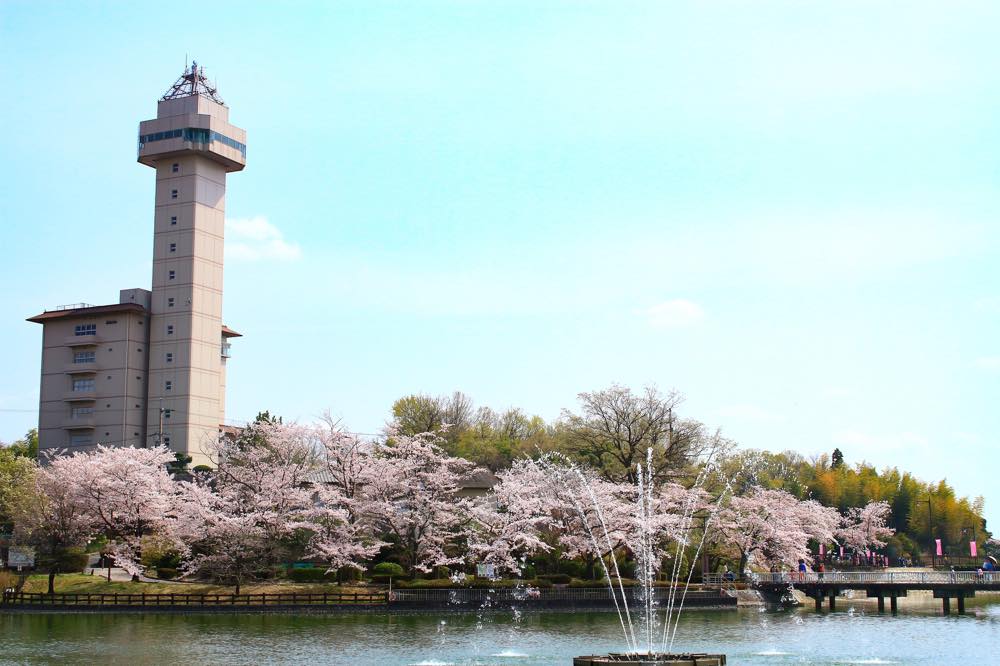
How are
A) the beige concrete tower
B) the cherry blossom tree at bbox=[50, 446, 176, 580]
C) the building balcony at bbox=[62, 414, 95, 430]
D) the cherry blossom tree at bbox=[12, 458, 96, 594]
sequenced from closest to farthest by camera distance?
the cherry blossom tree at bbox=[12, 458, 96, 594] → the cherry blossom tree at bbox=[50, 446, 176, 580] → the beige concrete tower → the building balcony at bbox=[62, 414, 95, 430]

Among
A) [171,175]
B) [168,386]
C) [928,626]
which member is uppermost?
[171,175]

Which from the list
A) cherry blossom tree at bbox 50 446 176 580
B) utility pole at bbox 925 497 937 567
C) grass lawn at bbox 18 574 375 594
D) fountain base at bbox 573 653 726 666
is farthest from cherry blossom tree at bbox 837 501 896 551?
fountain base at bbox 573 653 726 666

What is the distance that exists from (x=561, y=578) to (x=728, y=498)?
14036mm

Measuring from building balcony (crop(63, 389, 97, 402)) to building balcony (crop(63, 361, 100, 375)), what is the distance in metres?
1.85

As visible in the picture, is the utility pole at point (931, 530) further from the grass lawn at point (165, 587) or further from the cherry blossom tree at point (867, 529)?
the grass lawn at point (165, 587)

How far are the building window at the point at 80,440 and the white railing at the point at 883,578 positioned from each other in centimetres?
6466

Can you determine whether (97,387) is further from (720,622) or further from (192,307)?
(720,622)

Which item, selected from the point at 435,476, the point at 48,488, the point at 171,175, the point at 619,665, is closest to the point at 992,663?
the point at 619,665

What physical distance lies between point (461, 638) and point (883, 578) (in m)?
32.5

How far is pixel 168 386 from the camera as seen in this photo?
98.6m

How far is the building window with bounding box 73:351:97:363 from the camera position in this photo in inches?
3982

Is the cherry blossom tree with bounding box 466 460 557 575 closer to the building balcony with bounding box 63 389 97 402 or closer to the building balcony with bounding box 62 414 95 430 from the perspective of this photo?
the building balcony with bounding box 62 414 95 430

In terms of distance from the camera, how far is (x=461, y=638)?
44.8 m

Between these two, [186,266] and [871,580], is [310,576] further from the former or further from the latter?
[186,266]
